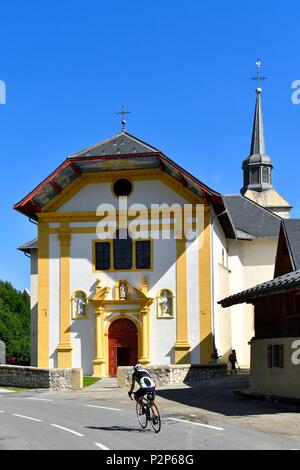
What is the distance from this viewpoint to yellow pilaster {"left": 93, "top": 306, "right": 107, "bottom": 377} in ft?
117

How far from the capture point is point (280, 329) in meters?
23.4

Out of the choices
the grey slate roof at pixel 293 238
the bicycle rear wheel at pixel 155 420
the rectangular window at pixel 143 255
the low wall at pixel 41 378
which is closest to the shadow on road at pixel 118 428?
the bicycle rear wheel at pixel 155 420

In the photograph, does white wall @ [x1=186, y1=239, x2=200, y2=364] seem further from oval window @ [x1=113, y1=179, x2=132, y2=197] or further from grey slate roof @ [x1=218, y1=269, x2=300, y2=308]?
grey slate roof @ [x1=218, y1=269, x2=300, y2=308]

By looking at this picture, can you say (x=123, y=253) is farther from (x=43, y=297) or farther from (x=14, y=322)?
(x=14, y=322)

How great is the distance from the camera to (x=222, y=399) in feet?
77.7

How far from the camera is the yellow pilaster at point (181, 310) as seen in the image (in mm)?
35188

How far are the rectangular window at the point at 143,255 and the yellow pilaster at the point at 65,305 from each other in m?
3.29

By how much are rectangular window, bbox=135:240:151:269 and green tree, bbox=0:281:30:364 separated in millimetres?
33742

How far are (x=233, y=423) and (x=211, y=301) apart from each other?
1837cm

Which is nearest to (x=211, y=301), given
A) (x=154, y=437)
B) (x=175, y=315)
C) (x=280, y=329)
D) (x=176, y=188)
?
(x=175, y=315)

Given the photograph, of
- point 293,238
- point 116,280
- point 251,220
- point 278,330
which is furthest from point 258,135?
point 278,330

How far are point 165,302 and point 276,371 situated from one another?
1309 centimetres

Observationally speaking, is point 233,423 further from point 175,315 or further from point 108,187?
point 108,187

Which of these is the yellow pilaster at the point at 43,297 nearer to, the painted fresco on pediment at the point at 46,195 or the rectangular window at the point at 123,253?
the painted fresco on pediment at the point at 46,195
